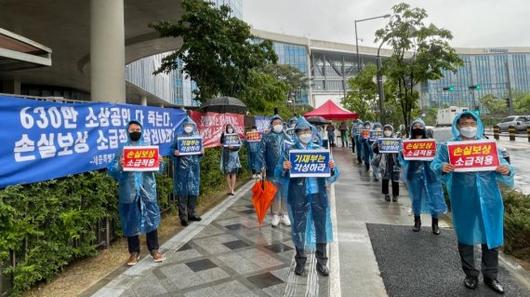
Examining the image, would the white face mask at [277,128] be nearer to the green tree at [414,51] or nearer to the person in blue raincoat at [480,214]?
the person in blue raincoat at [480,214]

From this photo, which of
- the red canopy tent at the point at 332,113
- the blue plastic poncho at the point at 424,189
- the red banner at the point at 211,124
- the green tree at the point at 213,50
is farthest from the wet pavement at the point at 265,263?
the red canopy tent at the point at 332,113

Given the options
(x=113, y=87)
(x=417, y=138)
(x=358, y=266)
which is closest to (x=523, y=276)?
(x=358, y=266)

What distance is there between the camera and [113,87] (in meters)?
9.18

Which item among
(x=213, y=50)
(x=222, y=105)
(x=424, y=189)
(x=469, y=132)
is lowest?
(x=424, y=189)

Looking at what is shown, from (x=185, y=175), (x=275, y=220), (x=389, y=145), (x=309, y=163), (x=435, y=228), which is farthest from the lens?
(x=389, y=145)

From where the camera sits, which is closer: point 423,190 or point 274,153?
point 423,190

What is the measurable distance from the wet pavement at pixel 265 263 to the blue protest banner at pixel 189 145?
4.11 ft

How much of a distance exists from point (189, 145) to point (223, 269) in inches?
94.5

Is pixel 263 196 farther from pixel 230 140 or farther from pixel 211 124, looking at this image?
pixel 211 124

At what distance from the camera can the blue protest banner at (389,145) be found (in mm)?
7156

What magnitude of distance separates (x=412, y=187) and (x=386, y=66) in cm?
824

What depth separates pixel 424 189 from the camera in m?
5.40

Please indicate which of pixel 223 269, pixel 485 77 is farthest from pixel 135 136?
pixel 485 77

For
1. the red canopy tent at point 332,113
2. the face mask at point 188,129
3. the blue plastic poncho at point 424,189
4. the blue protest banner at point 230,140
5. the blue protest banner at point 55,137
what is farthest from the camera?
the red canopy tent at point 332,113
